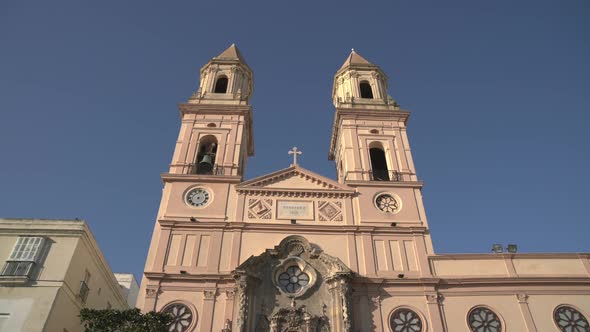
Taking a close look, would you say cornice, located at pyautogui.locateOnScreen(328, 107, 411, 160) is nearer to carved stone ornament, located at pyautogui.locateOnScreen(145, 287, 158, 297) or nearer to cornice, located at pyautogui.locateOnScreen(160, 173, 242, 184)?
cornice, located at pyautogui.locateOnScreen(160, 173, 242, 184)

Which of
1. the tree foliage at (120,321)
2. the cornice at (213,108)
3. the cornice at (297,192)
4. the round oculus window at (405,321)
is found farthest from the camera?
the cornice at (213,108)

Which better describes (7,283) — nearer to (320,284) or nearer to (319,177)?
(320,284)

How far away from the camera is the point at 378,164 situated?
29.9 metres

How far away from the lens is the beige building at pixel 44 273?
18219mm

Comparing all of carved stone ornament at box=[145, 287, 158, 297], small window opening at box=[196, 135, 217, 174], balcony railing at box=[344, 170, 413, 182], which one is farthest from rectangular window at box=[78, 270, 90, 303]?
balcony railing at box=[344, 170, 413, 182]

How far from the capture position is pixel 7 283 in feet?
61.4

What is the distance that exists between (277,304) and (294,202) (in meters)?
6.33

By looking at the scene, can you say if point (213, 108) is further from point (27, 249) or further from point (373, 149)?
point (27, 249)

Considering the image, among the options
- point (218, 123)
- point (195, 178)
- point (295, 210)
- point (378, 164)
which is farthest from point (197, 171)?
point (378, 164)

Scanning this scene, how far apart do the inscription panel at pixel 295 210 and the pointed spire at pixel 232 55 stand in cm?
1367

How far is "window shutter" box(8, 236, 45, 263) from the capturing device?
19.6m

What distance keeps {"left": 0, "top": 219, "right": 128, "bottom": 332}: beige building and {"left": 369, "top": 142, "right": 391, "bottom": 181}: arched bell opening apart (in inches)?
666

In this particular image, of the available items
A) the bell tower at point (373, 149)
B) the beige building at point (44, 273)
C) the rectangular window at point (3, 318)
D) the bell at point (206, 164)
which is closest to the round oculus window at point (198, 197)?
the bell at point (206, 164)

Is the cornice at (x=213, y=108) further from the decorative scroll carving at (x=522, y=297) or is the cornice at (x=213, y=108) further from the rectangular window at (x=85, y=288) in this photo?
the decorative scroll carving at (x=522, y=297)
